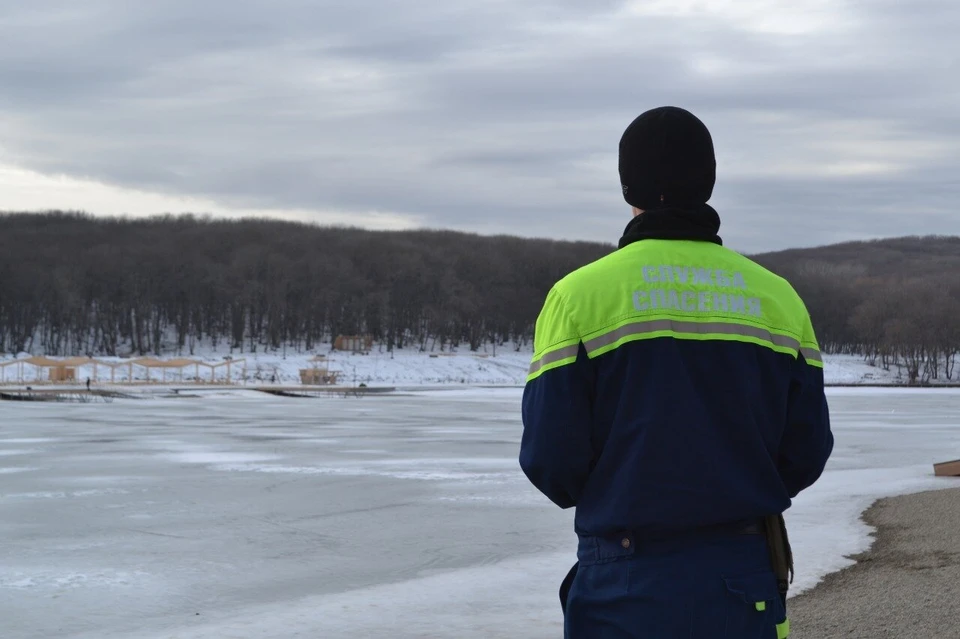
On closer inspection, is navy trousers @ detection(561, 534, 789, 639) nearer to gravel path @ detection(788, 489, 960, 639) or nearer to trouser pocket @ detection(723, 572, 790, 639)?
trouser pocket @ detection(723, 572, 790, 639)

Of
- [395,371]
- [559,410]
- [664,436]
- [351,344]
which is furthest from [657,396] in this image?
[351,344]

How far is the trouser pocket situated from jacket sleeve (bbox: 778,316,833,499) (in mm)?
324

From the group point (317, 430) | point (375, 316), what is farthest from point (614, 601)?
point (375, 316)

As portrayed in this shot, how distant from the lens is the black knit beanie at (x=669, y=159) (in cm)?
288

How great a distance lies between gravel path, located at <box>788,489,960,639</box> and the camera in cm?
607

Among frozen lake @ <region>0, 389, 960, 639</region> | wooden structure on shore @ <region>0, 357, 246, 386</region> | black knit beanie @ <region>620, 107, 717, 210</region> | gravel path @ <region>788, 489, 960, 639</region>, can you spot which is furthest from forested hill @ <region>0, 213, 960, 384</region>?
black knit beanie @ <region>620, 107, 717, 210</region>

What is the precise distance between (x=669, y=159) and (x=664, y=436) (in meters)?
0.75

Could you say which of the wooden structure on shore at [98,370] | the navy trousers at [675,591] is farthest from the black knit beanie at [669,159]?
the wooden structure on shore at [98,370]

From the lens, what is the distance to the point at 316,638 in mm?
6348

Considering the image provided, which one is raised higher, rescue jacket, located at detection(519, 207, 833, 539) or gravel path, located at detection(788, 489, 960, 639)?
rescue jacket, located at detection(519, 207, 833, 539)

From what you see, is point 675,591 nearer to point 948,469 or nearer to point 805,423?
point 805,423

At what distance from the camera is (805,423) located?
9.46ft

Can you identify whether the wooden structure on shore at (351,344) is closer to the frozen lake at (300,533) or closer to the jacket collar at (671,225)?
the frozen lake at (300,533)

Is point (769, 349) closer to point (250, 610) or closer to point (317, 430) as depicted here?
point (250, 610)
